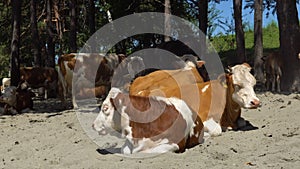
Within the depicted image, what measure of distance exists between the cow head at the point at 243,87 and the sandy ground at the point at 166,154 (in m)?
0.48

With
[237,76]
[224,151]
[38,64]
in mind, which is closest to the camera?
[224,151]

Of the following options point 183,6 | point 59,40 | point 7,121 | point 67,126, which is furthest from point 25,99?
point 183,6

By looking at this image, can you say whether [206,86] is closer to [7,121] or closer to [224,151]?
[224,151]

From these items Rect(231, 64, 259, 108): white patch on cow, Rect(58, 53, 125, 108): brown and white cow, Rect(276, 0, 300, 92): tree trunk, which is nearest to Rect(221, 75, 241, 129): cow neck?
Rect(231, 64, 259, 108): white patch on cow

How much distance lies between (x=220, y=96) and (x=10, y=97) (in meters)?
7.14

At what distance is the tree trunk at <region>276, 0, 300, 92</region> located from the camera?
42.0 feet

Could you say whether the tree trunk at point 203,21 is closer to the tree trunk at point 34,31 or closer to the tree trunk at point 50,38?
the tree trunk at point 50,38

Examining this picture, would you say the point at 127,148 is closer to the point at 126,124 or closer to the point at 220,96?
the point at 126,124

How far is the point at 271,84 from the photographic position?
16.0 metres

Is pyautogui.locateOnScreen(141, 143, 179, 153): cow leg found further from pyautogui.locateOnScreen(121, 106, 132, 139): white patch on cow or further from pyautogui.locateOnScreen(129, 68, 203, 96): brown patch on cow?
pyautogui.locateOnScreen(129, 68, 203, 96): brown patch on cow

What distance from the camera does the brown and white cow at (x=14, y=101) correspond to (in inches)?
499

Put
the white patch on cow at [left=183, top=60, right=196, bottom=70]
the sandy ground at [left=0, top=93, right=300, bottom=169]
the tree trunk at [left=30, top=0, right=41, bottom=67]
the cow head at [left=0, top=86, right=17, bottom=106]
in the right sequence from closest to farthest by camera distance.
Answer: the sandy ground at [left=0, top=93, right=300, bottom=169], the white patch on cow at [left=183, top=60, right=196, bottom=70], the cow head at [left=0, top=86, right=17, bottom=106], the tree trunk at [left=30, top=0, right=41, bottom=67]

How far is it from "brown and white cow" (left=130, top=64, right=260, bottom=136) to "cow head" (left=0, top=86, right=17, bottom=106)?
A: 612 centimetres

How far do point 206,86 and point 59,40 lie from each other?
1742 centimetres
